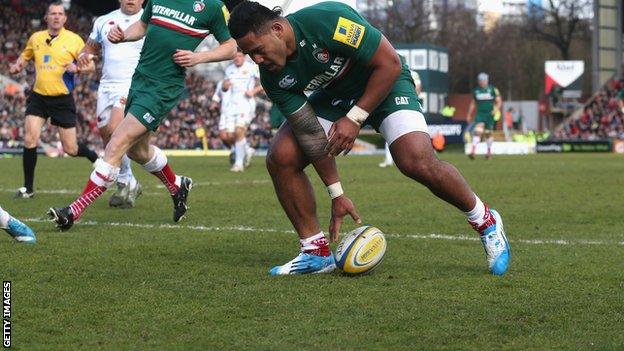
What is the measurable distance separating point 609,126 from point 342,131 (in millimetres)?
45929

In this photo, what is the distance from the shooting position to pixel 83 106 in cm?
4447

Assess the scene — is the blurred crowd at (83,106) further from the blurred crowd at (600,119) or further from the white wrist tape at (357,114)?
the white wrist tape at (357,114)

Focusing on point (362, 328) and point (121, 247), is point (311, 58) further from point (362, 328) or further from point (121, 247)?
point (121, 247)

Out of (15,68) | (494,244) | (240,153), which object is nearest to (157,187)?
(15,68)

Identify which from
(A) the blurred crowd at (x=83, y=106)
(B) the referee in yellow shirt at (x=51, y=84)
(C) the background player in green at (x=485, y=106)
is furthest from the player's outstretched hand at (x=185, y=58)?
(A) the blurred crowd at (x=83, y=106)

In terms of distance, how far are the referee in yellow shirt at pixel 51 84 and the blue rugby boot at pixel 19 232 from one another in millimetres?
5466

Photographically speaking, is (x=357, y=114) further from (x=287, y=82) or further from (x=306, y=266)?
(x=306, y=266)

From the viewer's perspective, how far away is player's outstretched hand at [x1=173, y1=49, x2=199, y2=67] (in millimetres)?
8906

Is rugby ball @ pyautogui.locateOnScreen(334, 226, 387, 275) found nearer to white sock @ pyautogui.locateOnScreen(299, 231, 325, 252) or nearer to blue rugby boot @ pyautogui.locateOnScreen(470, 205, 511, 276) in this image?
white sock @ pyautogui.locateOnScreen(299, 231, 325, 252)

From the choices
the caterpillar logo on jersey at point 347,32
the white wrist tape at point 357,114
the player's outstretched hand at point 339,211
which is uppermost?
the caterpillar logo on jersey at point 347,32

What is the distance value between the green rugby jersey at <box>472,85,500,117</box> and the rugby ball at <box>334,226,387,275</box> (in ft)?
79.6

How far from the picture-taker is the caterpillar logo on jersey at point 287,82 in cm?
632

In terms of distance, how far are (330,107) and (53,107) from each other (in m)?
7.47

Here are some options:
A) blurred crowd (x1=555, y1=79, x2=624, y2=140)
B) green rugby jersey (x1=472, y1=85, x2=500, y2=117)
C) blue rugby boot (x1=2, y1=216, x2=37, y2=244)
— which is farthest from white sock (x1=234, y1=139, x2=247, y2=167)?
blurred crowd (x1=555, y1=79, x2=624, y2=140)
